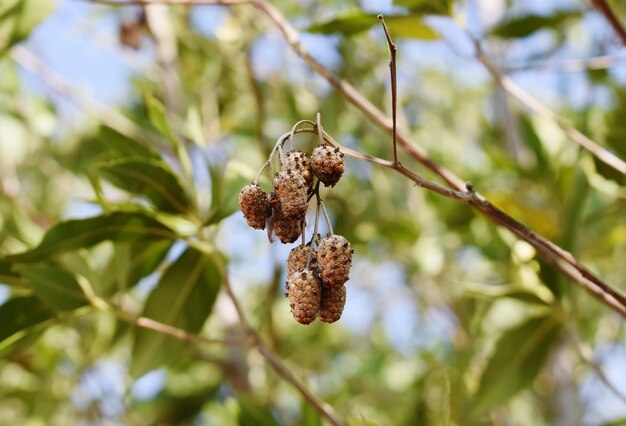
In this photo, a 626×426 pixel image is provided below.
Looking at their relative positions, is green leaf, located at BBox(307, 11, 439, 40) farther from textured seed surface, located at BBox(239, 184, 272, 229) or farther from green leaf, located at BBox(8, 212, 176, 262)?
textured seed surface, located at BBox(239, 184, 272, 229)

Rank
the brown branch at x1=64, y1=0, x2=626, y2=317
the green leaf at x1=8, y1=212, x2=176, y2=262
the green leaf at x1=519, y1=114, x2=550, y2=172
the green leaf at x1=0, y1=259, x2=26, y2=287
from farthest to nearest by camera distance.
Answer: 1. the green leaf at x1=519, y1=114, x2=550, y2=172
2. the green leaf at x1=0, y1=259, x2=26, y2=287
3. the green leaf at x1=8, y1=212, x2=176, y2=262
4. the brown branch at x1=64, y1=0, x2=626, y2=317

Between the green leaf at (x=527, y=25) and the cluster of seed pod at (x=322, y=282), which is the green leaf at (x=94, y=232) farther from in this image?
the green leaf at (x=527, y=25)

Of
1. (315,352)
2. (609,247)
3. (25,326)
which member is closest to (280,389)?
(315,352)

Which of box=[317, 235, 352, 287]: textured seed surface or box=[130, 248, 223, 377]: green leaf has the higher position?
box=[130, 248, 223, 377]: green leaf

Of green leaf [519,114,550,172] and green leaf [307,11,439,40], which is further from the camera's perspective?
green leaf [519,114,550,172]

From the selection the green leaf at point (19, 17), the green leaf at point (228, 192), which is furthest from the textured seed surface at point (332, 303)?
the green leaf at point (19, 17)

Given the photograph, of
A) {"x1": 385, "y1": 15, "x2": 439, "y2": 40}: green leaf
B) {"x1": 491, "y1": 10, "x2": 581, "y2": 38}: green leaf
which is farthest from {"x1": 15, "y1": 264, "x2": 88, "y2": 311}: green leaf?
{"x1": 491, "y1": 10, "x2": 581, "y2": 38}: green leaf

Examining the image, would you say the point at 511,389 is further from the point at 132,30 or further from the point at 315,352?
the point at 132,30
